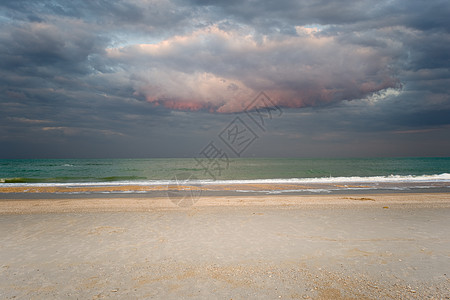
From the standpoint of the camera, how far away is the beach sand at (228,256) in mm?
4902

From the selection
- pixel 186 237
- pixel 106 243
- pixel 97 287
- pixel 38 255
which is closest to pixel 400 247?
pixel 186 237

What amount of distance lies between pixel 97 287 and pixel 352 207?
38.2 ft

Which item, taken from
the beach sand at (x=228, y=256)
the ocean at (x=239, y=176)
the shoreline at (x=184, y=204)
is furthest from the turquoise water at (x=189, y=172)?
the beach sand at (x=228, y=256)

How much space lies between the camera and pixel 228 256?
21.5ft

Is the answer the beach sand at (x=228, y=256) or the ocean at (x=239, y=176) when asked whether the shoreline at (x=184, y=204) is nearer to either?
the beach sand at (x=228, y=256)

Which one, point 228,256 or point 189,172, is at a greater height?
point 228,256

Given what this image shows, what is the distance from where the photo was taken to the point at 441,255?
6.41 metres

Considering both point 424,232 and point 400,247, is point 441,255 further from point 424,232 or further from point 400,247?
point 424,232

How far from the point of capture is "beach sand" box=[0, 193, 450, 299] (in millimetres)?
4902

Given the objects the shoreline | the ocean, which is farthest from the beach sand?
the ocean

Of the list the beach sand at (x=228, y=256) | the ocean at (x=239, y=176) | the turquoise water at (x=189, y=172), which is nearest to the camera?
the beach sand at (x=228, y=256)

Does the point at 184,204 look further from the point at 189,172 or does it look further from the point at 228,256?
the point at 189,172

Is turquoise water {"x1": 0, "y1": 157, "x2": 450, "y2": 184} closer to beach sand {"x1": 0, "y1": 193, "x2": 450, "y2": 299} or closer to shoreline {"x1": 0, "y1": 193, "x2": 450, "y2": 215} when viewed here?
shoreline {"x1": 0, "y1": 193, "x2": 450, "y2": 215}

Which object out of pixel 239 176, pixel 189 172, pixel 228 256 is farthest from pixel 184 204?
pixel 189 172
